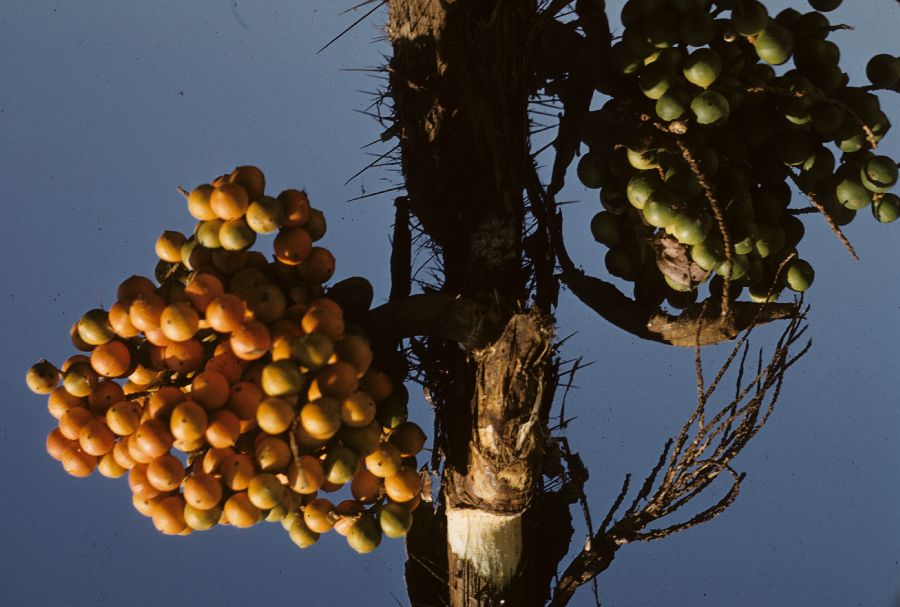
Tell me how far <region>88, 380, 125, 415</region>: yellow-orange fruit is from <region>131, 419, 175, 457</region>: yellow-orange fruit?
154 millimetres

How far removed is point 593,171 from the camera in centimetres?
185

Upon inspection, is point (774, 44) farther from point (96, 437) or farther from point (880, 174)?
point (96, 437)

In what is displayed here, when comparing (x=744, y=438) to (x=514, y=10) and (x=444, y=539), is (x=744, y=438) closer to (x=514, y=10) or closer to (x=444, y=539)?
(x=444, y=539)

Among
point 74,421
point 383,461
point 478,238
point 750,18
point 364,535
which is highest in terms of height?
point 750,18

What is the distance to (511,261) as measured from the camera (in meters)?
1.83

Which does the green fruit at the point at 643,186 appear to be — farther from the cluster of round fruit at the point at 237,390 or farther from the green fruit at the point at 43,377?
the green fruit at the point at 43,377

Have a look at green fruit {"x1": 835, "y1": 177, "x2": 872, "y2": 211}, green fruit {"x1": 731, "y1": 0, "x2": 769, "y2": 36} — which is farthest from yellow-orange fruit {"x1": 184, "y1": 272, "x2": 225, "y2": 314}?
green fruit {"x1": 835, "y1": 177, "x2": 872, "y2": 211}

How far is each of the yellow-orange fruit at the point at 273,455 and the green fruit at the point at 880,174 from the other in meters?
1.31

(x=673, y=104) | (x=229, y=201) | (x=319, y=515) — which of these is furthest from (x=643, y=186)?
(x=319, y=515)

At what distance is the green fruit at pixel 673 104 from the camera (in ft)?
5.41

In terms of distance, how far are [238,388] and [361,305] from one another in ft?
1.14

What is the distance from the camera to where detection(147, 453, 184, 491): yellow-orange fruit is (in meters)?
1.49

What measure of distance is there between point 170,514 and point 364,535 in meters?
0.38

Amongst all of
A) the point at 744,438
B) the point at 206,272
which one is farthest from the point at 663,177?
the point at 206,272
